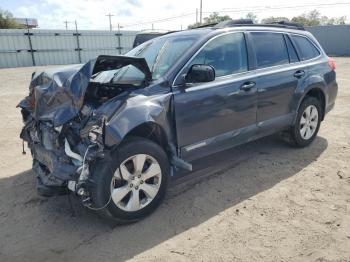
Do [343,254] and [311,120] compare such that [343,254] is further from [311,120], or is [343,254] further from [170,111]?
[311,120]

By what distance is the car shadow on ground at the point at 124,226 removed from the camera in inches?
122

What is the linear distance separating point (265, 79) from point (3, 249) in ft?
11.9

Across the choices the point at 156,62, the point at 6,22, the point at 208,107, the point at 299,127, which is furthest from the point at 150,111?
the point at 6,22

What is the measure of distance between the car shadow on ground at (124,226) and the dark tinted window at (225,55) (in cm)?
141

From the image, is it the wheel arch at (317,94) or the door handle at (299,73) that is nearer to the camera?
the door handle at (299,73)

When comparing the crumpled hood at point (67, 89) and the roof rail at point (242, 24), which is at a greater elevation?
the roof rail at point (242, 24)

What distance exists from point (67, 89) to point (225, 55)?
1.95 metres

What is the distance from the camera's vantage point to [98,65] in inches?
142

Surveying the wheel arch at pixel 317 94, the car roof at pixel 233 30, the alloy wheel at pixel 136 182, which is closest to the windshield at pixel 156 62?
the car roof at pixel 233 30

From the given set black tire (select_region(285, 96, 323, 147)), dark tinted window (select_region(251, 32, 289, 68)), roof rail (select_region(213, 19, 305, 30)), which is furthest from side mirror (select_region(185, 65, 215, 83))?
black tire (select_region(285, 96, 323, 147))

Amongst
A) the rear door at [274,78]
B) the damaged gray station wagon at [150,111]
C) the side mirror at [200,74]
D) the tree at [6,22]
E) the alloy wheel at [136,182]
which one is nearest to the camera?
the damaged gray station wagon at [150,111]

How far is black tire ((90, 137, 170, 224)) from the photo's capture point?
310 cm

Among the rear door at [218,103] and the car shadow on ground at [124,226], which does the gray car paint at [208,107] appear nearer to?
the rear door at [218,103]

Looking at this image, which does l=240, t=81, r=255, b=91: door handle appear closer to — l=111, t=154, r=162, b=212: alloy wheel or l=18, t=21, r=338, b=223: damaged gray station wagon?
l=18, t=21, r=338, b=223: damaged gray station wagon
